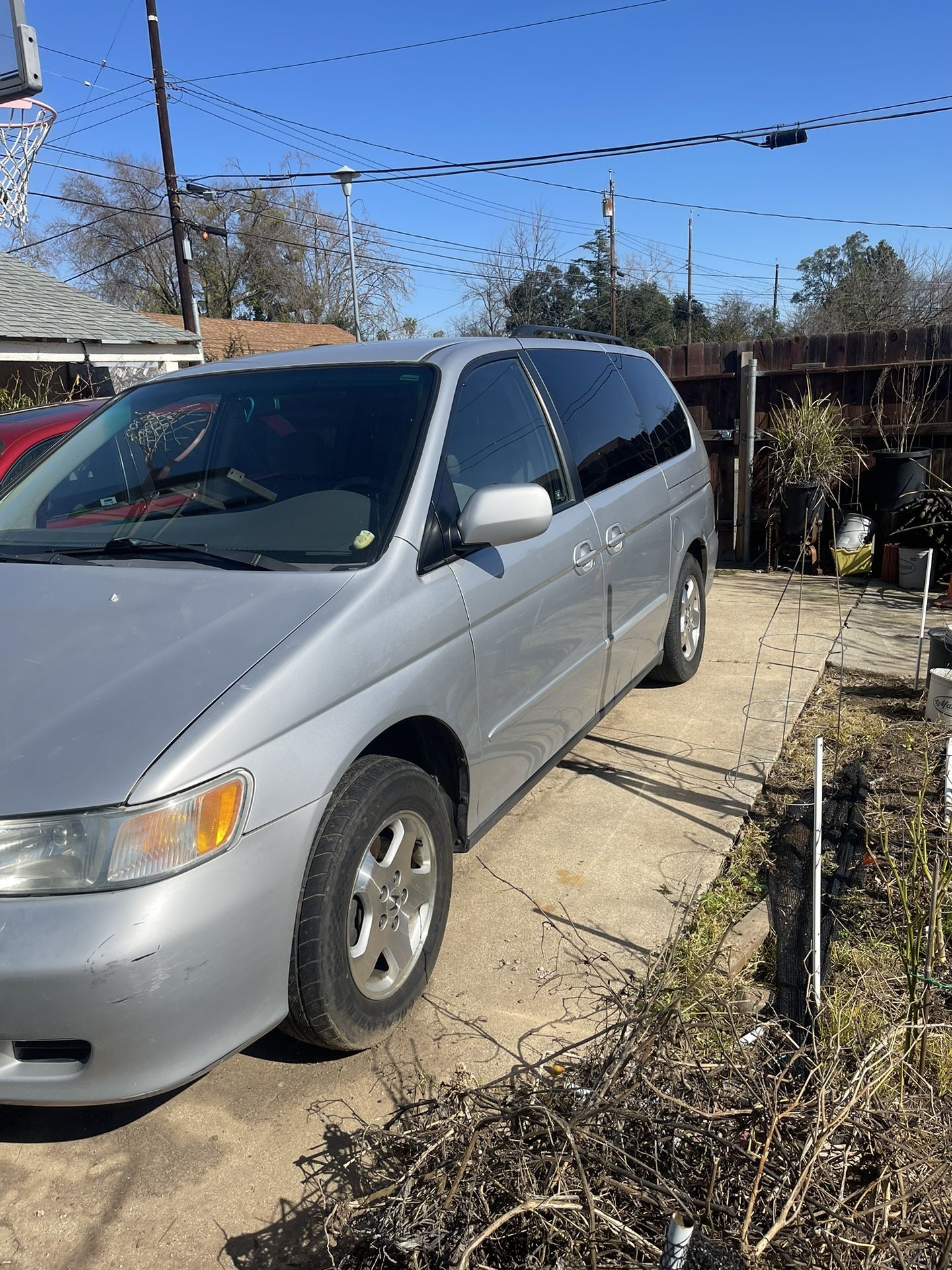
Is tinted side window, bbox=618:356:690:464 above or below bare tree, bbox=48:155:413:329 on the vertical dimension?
below

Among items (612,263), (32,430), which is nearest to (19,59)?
(32,430)

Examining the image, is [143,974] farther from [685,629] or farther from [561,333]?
[685,629]

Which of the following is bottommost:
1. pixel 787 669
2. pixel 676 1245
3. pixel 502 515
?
pixel 787 669

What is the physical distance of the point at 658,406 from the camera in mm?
5371

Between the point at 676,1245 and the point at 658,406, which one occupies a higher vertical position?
the point at 658,406

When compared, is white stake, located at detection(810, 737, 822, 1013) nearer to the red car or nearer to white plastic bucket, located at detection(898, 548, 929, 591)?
the red car

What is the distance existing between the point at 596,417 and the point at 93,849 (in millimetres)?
3109

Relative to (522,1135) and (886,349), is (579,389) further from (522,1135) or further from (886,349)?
(886,349)

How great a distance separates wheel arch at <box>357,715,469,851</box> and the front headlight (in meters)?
0.77

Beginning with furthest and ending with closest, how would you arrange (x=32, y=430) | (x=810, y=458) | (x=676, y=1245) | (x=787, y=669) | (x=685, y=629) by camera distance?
(x=810, y=458) → (x=32, y=430) → (x=787, y=669) → (x=685, y=629) → (x=676, y=1245)

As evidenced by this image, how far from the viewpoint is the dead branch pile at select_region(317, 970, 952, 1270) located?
164 centimetres

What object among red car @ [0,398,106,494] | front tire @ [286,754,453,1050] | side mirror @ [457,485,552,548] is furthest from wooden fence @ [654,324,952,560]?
front tire @ [286,754,453,1050]

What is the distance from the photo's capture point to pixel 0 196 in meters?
12.0

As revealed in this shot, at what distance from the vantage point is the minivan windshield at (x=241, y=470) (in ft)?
9.55
